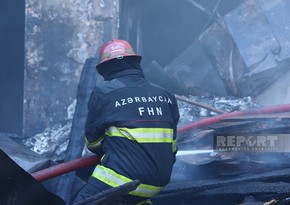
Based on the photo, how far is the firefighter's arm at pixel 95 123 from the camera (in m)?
3.29

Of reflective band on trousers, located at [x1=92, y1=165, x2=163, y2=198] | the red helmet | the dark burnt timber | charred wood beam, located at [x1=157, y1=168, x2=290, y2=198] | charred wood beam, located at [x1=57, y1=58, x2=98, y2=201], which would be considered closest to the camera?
reflective band on trousers, located at [x1=92, y1=165, x2=163, y2=198]

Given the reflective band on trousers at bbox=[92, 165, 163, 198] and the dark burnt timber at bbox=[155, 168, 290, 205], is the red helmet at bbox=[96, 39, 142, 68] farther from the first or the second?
the dark burnt timber at bbox=[155, 168, 290, 205]

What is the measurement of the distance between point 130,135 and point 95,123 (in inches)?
Answer: 10.8

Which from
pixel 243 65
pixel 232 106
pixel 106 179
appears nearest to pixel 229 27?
pixel 243 65

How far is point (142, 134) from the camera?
127 inches

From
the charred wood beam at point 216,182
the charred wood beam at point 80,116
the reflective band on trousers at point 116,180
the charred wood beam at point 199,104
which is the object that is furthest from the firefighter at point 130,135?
the charred wood beam at point 199,104

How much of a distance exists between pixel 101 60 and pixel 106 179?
896 mm

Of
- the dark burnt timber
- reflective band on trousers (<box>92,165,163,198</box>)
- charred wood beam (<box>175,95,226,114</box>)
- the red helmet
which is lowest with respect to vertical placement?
the dark burnt timber

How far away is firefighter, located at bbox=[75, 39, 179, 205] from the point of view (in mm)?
3215

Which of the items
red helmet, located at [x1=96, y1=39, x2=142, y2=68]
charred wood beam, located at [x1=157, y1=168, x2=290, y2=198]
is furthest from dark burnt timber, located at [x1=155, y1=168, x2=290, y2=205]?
red helmet, located at [x1=96, y1=39, x2=142, y2=68]

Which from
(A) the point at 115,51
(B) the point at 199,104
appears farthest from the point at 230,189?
(B) the point at 199,104

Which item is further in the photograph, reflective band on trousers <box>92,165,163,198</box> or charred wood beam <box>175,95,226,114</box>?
charred wood beam <box>175,95,226,114</box>

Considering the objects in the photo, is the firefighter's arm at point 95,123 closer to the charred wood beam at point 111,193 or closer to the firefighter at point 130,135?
the firefighter at point 130,135

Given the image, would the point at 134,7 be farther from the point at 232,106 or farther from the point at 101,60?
the point at 101,60
